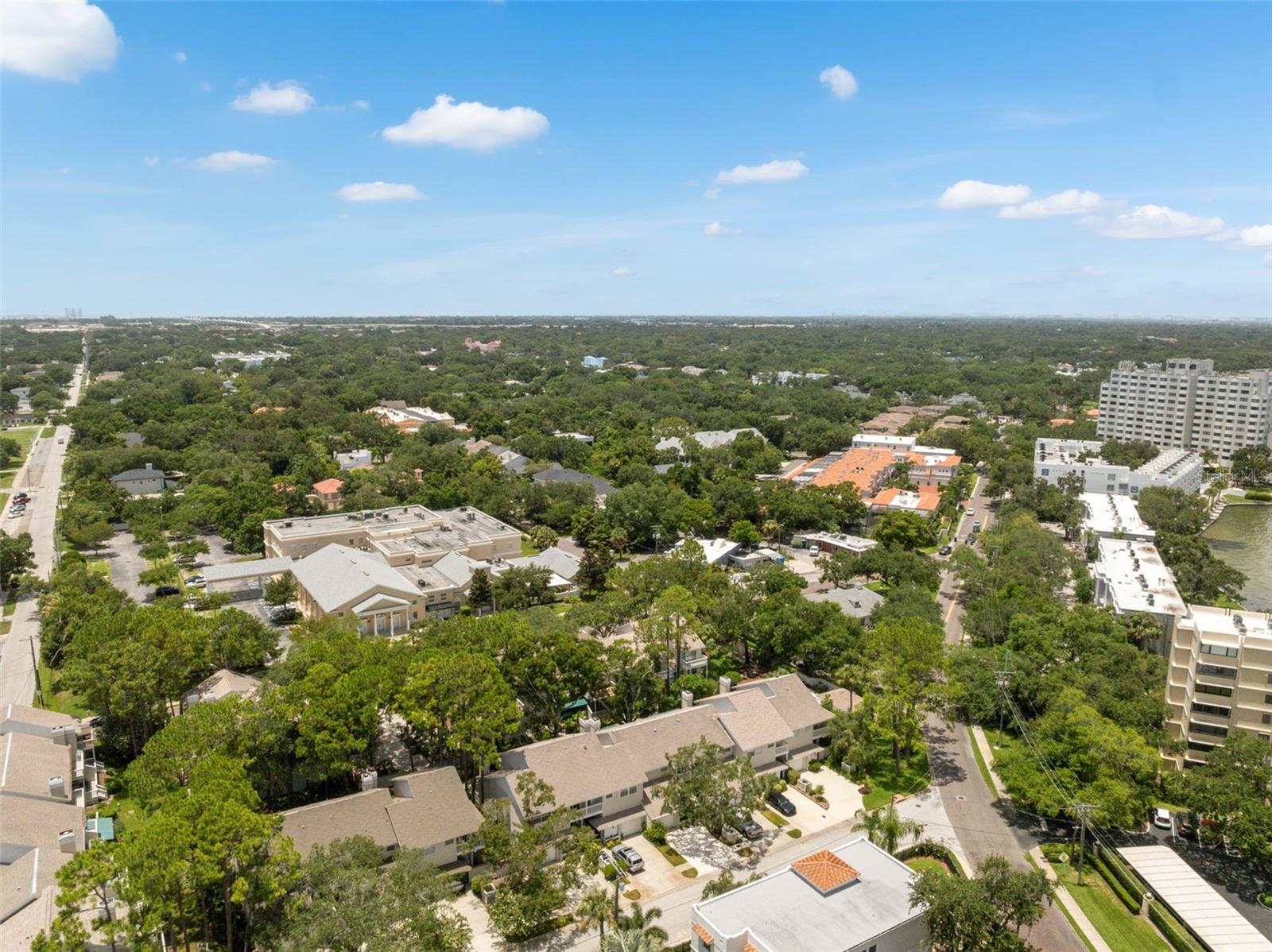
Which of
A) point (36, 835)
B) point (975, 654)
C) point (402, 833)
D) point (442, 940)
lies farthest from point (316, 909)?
point (975, 654)

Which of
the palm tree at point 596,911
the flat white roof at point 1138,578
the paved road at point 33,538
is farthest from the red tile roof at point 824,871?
the paved road at point 33,538

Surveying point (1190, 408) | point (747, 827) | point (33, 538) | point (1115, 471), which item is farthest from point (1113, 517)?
point (33, 538)

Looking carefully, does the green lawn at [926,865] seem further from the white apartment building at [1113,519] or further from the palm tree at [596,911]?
the white apartment building at [1113,519]

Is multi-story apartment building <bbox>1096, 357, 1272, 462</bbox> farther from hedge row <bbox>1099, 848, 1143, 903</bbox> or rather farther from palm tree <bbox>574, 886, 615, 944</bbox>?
palm tree <bbox>574, 886, 615, 944</bbox>

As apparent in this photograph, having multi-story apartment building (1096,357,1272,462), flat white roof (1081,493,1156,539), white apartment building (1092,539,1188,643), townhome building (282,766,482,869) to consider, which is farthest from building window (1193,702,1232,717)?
multi-story apartment building (1096,357,1272,462)

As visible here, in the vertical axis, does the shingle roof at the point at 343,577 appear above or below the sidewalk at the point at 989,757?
above
